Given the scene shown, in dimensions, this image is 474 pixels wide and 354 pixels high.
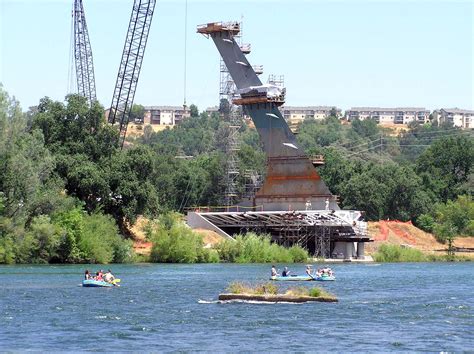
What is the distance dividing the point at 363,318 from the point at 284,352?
1267 centimetres

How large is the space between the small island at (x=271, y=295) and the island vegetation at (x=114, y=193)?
38695 mm

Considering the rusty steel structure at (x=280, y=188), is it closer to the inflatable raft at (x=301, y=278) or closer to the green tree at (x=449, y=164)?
the inflatable raft at (x=301, y=278)

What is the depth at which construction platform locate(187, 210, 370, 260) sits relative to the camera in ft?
404

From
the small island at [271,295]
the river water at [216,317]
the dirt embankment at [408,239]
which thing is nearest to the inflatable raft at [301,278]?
the river water at [216,317]

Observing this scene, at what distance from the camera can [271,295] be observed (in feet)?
204

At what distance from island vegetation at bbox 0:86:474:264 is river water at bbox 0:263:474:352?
1419 centimetres

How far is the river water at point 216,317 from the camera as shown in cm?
4809

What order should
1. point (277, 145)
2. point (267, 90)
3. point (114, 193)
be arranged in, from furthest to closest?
point (277, 145), point (267, 90), point (114, 193)

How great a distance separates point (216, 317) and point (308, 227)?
6774 cm

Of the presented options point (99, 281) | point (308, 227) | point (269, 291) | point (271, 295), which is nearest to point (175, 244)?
point (308, 227)

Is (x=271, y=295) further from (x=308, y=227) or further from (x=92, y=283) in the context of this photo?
(x=308, y=227)

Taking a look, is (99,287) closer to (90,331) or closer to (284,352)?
(90,331)

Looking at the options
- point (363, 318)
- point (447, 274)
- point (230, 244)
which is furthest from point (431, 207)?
point (363, 318)

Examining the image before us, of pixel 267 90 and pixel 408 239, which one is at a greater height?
pixel 267 90
